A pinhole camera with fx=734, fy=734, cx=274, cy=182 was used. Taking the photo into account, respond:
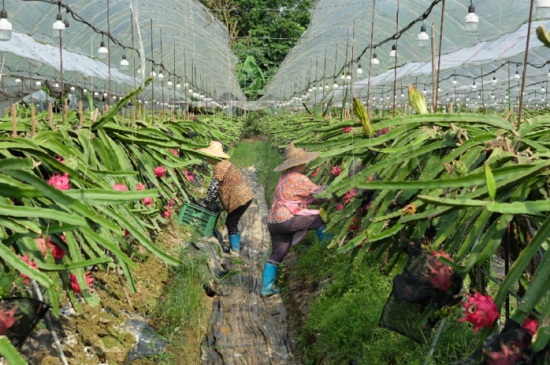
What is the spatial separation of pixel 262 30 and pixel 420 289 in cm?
3962

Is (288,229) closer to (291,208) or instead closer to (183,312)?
(291,208)

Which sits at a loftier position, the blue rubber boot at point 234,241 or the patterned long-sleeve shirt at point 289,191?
the patterned long-sleeve shirt at point 289,191

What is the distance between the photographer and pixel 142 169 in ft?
15.5

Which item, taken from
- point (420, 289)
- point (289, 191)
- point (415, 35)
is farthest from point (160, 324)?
point (415, 35)

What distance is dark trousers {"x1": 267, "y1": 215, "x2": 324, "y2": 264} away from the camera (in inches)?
263

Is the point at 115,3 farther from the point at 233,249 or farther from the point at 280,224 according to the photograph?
the point at 280,224

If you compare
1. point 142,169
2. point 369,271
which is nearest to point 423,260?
point 142,169

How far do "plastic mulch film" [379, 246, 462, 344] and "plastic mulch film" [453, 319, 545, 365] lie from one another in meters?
0.48

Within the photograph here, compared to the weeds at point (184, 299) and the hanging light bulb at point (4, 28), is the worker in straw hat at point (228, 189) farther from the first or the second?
the hanging light bulb at point (4, 28)

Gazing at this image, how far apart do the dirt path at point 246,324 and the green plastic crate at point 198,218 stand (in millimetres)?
607

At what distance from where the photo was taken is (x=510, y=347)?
79.6 inches

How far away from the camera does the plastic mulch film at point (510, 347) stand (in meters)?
2.00

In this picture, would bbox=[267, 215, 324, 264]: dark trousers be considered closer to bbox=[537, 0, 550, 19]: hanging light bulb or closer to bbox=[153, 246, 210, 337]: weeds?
bbox=[153, 246, 210, 337]: weeds

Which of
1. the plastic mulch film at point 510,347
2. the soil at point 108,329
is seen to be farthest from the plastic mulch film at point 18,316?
the plastic mulch film at point 510,347
